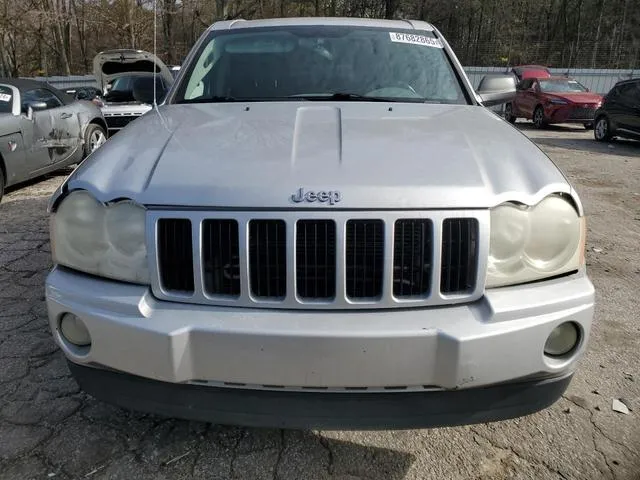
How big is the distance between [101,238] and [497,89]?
2.97m

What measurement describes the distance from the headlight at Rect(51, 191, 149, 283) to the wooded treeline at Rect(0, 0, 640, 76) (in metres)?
30.3

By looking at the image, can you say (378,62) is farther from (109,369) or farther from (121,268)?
(109,369)

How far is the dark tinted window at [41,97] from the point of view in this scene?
7.21 metres

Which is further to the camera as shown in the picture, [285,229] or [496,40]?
[496,40]

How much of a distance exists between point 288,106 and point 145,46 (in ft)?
111

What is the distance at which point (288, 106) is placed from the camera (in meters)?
2.83

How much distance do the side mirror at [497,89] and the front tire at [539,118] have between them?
563 inches

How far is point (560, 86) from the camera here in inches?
680

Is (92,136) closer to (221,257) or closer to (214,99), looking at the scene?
(214,99)

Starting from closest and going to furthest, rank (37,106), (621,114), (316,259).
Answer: (316,259)
(37,106)
(621,114)

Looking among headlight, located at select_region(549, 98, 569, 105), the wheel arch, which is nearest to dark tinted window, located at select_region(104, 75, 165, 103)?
the wheel arch

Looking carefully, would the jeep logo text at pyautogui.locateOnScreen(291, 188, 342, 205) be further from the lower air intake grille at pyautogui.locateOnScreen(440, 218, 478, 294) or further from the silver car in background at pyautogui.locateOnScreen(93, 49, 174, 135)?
the silver car in background at pyautogui.locateOnScreen(93, 49, 174, 135)

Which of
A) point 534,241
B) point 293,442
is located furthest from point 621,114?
point 293,442

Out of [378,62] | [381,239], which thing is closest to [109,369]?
[381,239]
